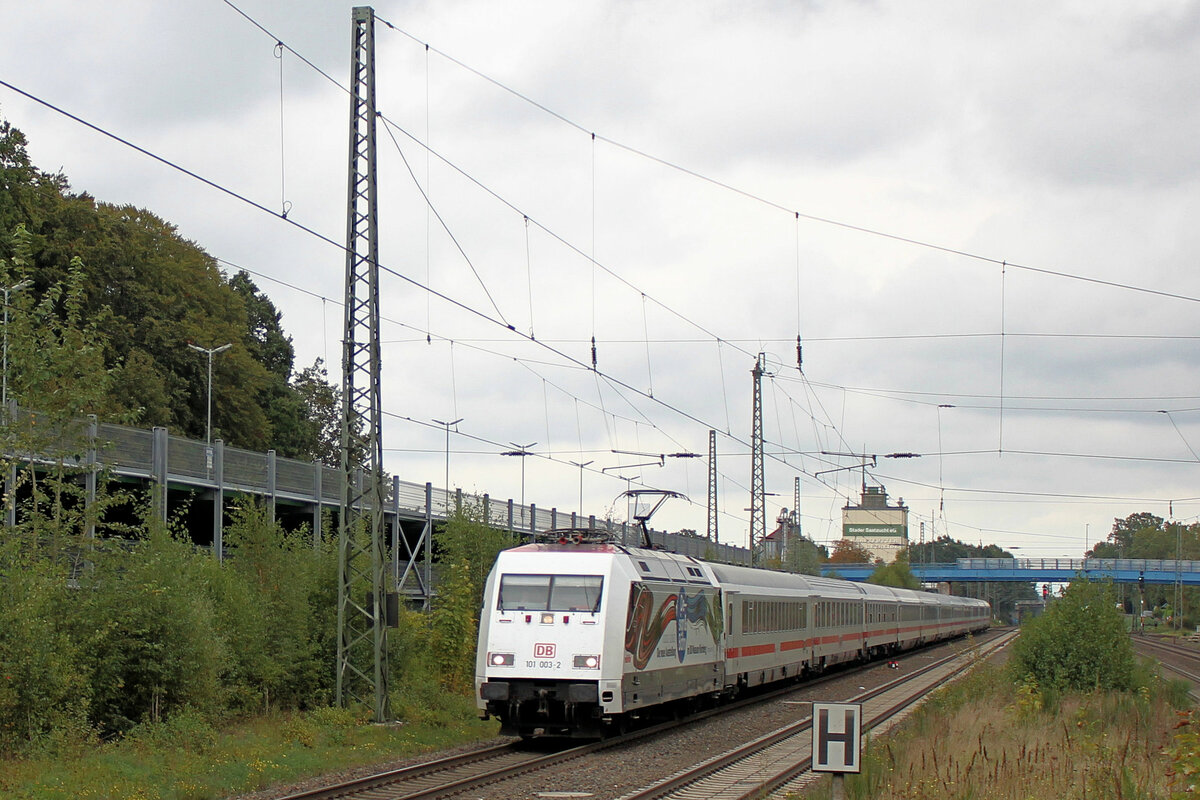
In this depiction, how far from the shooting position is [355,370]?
74.8 ft

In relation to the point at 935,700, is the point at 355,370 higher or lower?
higher

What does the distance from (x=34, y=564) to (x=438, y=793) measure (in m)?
6.96

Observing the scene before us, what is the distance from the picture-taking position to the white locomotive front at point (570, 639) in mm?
21266

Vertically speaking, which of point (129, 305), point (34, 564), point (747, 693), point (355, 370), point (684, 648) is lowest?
point (747, 693)

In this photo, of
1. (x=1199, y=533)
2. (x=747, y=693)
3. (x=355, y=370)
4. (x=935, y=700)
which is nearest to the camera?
(x=355, y=370)

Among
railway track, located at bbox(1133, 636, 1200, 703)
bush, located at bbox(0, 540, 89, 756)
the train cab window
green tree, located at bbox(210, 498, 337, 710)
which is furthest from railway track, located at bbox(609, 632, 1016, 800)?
railway track, located at bbox(1133, 636, 1200, 703)

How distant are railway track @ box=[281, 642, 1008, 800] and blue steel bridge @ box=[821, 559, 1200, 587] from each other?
270 feet

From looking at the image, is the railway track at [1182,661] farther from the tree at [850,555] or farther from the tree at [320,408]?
the tree at [850,555]

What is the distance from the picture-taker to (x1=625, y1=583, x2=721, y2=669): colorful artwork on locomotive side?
22.2m

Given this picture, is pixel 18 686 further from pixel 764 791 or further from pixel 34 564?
pixel 764 791

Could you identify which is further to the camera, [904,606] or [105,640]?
[904,606]

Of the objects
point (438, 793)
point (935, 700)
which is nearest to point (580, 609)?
point (438, 793)

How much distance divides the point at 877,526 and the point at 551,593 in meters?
119

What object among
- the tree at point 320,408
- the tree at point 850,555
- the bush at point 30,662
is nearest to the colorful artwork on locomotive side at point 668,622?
the bush at point 30,662
